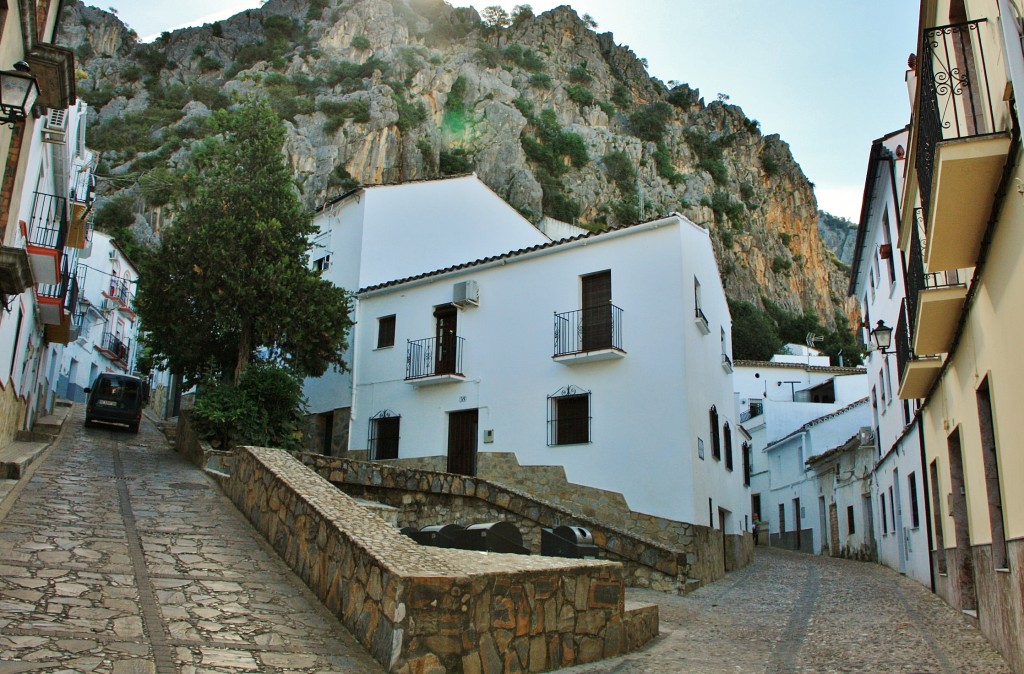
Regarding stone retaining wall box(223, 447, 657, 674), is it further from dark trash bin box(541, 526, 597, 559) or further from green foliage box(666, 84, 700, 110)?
green foliage box(666, 84, 700, 110)

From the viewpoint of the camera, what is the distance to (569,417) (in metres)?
15.5

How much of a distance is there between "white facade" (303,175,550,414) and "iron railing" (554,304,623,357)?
645cm

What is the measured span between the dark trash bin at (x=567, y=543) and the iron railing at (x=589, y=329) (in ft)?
20.9

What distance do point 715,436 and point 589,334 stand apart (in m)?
3.66

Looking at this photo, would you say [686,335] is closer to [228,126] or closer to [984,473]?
[984,473]

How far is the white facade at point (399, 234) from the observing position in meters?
20.3

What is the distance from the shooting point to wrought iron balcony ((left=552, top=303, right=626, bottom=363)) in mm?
15009

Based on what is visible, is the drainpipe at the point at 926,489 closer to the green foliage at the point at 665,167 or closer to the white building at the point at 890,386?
the white building at the point at 890,386

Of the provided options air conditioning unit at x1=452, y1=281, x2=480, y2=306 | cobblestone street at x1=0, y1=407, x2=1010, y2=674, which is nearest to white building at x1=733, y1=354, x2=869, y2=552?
air conditioning unit at x1=452, y1=281, x2=480, y2=306

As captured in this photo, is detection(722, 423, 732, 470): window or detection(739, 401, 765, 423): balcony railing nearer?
detection(722, 423, 732, 470): window

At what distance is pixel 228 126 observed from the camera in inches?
671

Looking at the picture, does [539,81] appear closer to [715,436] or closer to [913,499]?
[715,436]

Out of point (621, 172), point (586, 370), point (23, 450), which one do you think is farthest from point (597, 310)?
point (621, 172)

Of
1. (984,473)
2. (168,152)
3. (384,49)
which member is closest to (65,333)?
(984,473)
